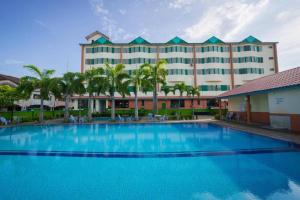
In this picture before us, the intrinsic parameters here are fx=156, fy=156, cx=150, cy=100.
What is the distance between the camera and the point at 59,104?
56.4m

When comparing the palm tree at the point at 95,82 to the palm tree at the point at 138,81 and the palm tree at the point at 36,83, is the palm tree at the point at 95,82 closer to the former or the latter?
the palm tree at the point at 138,81

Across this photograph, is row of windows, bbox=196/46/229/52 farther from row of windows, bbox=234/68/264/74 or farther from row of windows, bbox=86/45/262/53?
row of windows, bbox=234/68/264/74

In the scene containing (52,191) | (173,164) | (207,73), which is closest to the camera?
(52,191)

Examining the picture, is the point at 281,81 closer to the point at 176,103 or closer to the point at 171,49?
the point at 176,103

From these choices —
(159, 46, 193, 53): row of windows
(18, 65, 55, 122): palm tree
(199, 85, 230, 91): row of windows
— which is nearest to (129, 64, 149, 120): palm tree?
(18, 65, 55, 122): palm tree

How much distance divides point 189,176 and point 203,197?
130 centimetres

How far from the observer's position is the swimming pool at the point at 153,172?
175 inches

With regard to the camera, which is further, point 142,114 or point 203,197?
point 142,114

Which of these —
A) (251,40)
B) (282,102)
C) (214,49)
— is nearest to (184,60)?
(214,49)

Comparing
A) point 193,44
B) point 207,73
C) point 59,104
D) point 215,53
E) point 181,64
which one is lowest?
point 59,104

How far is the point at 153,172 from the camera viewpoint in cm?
592

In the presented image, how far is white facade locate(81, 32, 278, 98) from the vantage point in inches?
1436

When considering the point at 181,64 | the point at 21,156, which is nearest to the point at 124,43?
the point at 181,64

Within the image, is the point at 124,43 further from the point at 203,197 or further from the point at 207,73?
the point at 203,197
